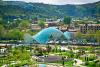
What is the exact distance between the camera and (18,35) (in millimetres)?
46406

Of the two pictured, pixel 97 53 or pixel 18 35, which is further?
pixel 18 35

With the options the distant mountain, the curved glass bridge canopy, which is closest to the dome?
the curved glass bridge canopy

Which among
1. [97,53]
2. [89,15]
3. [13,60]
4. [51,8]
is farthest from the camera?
[51,8]

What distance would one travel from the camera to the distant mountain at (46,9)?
76500 mm

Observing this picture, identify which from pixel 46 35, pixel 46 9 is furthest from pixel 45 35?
pixel 46 9

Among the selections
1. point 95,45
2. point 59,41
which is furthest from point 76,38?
point 95,45

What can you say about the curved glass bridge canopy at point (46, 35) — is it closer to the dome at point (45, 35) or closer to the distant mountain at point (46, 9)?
the dome at point (45, 35)

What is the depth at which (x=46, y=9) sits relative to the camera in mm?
88938

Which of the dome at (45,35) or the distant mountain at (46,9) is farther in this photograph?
the distant mountain at (46,9)

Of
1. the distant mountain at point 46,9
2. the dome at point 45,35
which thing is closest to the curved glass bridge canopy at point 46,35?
the dome at point 45,35

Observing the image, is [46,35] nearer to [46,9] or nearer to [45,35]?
[45,35]

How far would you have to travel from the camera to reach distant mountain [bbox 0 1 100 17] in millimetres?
76500

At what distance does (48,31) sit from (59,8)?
47.1m

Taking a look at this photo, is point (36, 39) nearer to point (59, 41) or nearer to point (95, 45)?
point (59, 41)
